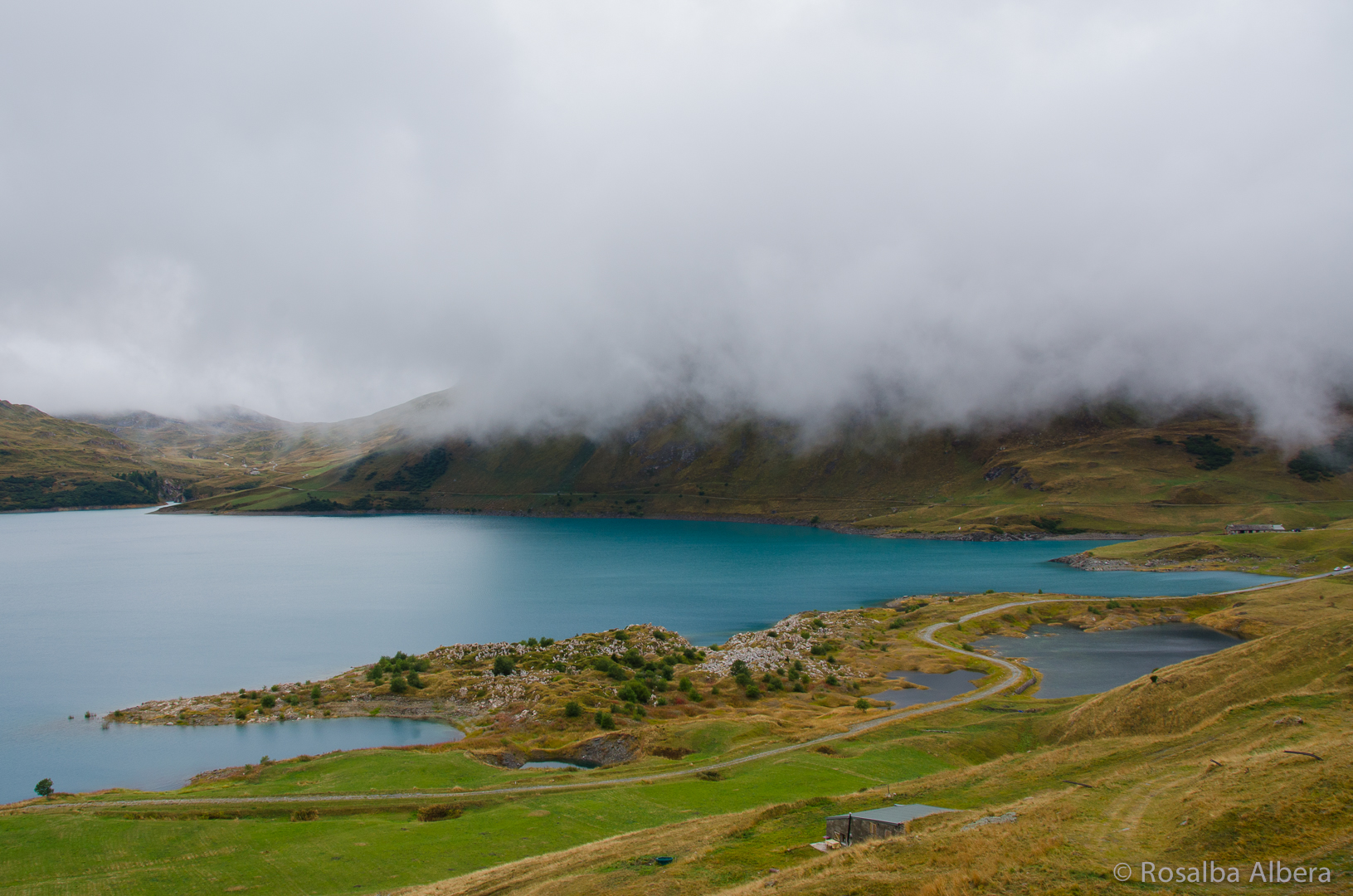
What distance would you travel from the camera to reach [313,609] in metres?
128

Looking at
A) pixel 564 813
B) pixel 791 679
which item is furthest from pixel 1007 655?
pixel 564 813

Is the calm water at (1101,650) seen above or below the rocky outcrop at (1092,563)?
above

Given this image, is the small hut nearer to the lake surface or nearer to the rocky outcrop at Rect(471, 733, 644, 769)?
the rocky outcrop at Rect(471, 733, 644, 769)

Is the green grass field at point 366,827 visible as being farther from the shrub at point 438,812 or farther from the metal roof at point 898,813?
the metal roof at point 898,813

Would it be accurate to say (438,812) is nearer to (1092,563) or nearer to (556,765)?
(556,765)

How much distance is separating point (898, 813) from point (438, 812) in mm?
25653

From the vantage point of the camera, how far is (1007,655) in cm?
8869

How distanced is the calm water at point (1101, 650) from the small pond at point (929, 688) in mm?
7455

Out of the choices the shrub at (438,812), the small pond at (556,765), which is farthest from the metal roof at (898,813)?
the small pond at (556,765)

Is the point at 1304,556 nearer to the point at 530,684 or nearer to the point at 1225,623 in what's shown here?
the point at 1225,623

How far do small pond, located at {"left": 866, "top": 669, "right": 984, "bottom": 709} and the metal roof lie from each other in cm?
4235

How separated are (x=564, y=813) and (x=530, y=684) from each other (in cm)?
3763

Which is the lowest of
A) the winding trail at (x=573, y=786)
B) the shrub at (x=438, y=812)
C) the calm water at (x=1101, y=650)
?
the calm water at (x=1101, y=650)

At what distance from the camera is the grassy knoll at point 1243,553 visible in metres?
138
